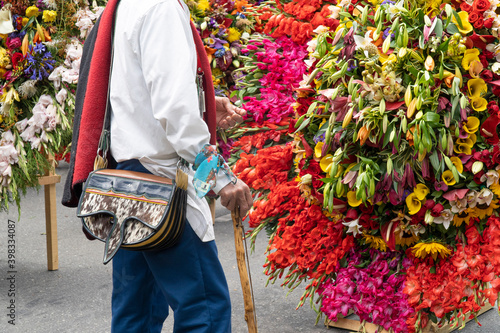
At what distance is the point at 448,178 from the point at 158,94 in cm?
127

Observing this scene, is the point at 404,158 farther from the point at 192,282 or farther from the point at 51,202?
the point at 51,202

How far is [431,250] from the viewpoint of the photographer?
8.30 ft

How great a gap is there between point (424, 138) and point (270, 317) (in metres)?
1.63

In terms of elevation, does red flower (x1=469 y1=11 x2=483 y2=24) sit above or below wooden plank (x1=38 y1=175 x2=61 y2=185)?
above

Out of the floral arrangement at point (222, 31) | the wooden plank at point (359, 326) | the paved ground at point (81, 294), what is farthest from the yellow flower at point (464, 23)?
the floral arrangement at point (222, 31)

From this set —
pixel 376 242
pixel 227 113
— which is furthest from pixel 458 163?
pixel 227 113

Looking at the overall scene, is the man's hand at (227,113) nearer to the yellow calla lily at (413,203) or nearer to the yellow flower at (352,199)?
the yellow flower at (352,199)

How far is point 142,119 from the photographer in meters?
1.87

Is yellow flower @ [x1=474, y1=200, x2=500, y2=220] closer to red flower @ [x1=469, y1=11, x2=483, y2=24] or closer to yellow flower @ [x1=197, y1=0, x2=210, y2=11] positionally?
red flower @ [x1=469, y1=11, x2=483, y2=24]

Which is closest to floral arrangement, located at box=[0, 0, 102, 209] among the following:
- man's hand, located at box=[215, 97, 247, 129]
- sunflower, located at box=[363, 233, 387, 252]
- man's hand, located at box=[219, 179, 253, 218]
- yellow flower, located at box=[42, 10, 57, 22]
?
yellow flower, located at box=[42, 10, 57, 22]

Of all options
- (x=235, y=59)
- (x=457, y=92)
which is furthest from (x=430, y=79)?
(x=235, y=59)

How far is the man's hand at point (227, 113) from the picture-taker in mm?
2361

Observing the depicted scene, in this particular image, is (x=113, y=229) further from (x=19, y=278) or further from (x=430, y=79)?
(x=19, y=278)

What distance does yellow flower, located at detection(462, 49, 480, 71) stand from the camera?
7.88ft
